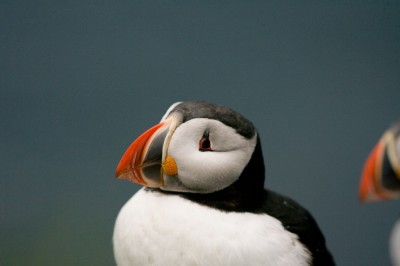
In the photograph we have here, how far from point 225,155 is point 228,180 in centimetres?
7

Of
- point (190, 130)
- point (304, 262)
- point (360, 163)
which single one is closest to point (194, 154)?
point (190, 130)

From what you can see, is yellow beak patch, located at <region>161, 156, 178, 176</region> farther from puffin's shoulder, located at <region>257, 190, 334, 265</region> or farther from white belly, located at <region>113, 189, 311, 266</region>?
puffin's shoulder, located at <region>257, 190, 334, 265</region>

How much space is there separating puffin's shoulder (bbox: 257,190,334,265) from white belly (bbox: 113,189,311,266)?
3 cm

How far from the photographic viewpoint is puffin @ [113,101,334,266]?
134cm

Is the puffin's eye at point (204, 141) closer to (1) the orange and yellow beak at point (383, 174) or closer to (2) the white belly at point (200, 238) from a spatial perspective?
(2) the white belly at point (200, 238)

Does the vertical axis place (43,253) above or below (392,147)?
below

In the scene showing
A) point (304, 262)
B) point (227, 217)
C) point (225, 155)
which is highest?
point (225, 155)

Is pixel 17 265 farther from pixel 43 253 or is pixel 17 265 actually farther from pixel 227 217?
pixel 227 217

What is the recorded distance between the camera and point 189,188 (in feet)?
4.62

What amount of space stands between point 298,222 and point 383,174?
433 mm

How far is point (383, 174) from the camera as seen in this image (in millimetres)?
1093

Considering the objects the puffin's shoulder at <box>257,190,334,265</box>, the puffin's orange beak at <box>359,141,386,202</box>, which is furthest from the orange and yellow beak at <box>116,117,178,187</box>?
the puffin's orange beak at <box>359,141,386,202</box>

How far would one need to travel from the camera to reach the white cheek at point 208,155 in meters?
1.35

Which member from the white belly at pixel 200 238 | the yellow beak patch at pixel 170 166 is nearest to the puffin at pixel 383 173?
the white belly at pixel 200 238
